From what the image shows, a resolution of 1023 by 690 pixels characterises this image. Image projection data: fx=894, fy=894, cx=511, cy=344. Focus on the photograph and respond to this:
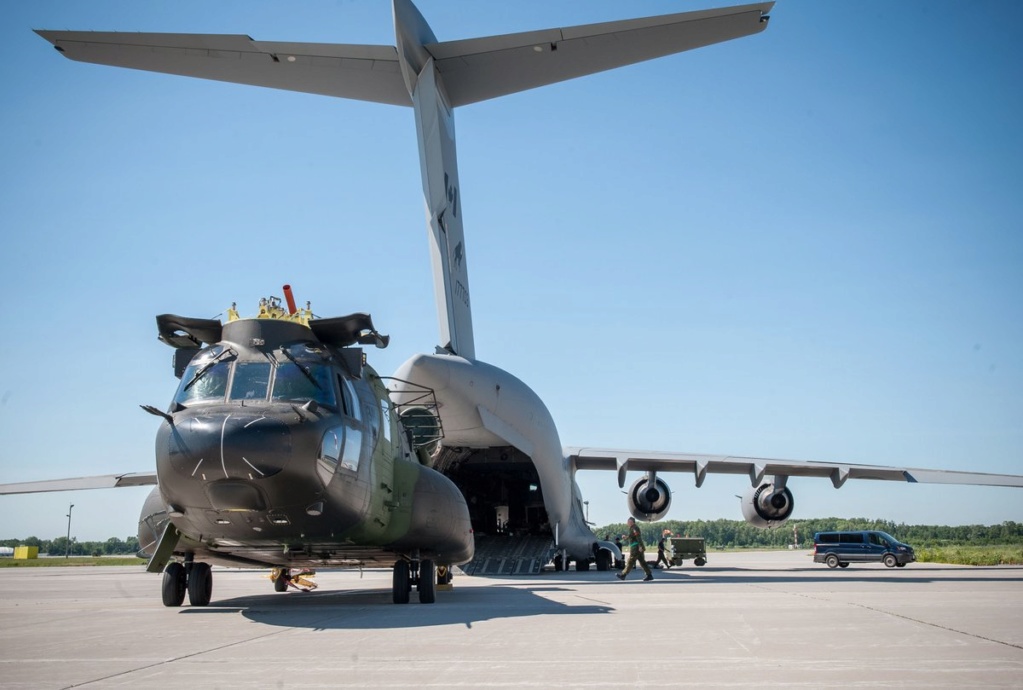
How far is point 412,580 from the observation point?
1211cm

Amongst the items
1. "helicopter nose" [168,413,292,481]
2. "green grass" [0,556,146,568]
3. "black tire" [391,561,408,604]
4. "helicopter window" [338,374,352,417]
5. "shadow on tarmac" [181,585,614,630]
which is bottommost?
"shadow on tarmac" [181,585,614,630]

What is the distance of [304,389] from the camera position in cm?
973

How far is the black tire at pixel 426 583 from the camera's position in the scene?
38.5 ft

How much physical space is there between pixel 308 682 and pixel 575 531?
21946mm

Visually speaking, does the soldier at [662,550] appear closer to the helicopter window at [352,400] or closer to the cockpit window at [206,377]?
the helicopter window at [352,400]

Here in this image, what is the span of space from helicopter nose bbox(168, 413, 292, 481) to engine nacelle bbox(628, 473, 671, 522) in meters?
18.8

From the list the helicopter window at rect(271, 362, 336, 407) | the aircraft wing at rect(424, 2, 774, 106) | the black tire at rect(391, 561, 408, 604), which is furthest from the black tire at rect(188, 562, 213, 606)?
the aircraft wing at rect(424, 2, 774, 106)

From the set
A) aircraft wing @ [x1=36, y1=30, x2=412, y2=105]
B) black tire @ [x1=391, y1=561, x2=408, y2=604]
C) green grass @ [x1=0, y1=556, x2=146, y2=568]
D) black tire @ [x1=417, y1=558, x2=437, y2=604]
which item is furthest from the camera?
green grass @ [x1=0, y1=556, x2=146, y2=568]

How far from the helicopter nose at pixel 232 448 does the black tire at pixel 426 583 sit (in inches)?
140

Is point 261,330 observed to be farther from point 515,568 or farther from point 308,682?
point 515,568

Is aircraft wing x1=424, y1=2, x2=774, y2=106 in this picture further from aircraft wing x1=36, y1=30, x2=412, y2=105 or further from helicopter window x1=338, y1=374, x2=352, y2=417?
helicopter window x1=338, y1=374, x2=352, y2=417

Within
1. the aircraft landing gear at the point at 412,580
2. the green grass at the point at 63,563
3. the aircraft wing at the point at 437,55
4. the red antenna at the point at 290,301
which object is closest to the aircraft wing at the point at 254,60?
the aircraft wing at the point at 437,55

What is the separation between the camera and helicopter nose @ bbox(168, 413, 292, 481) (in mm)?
8859

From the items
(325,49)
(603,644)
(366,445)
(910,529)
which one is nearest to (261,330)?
(366,445)
